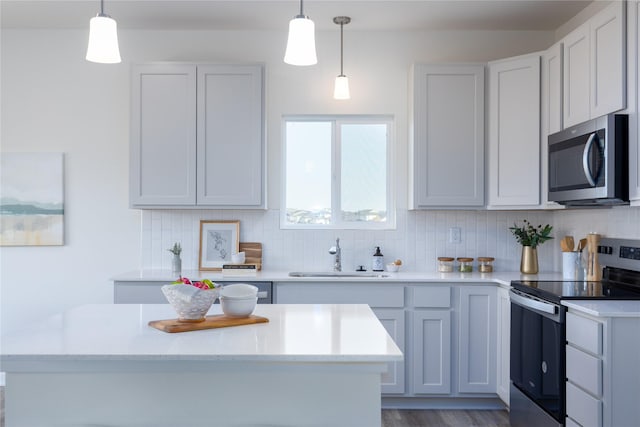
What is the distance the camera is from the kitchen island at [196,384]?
1.79 metres

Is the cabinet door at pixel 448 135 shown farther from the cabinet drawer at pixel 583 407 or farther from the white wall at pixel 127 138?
the cabinet drawer at pixel 583 407

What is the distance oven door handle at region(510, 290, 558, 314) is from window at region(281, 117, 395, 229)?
1.38m

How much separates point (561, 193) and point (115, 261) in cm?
320

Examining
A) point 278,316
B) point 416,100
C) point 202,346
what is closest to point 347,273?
point 416,100

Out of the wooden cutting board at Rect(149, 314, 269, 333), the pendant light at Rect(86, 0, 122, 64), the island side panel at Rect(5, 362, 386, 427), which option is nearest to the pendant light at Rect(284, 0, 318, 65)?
the pendant light at Rect(86, 0, 122, 64)

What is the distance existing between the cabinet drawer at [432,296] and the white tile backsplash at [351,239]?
566 mm

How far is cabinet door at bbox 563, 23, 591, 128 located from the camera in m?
3.19

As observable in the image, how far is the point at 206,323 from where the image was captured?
2105 mm

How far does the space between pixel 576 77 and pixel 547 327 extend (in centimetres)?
147

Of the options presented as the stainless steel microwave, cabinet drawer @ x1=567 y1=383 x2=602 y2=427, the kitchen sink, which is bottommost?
cabinet drawer @ x1=567 y1=383 x2=602 y2=427

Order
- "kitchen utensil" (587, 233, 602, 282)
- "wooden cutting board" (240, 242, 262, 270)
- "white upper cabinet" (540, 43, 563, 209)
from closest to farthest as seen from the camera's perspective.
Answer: "kitchen utensil" (587, 233, 602, 282) < "white upper cabinet" (540, 43, 563, 209) < "wooden cutting board" (240, 242, 262, 270)

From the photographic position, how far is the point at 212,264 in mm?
4324

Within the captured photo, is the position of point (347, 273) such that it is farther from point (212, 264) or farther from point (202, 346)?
point (202, 346)

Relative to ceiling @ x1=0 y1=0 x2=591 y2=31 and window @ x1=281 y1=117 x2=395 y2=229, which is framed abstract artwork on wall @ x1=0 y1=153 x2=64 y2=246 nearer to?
ceiling @ x1=0 y1=0 x2=591 y2=31
